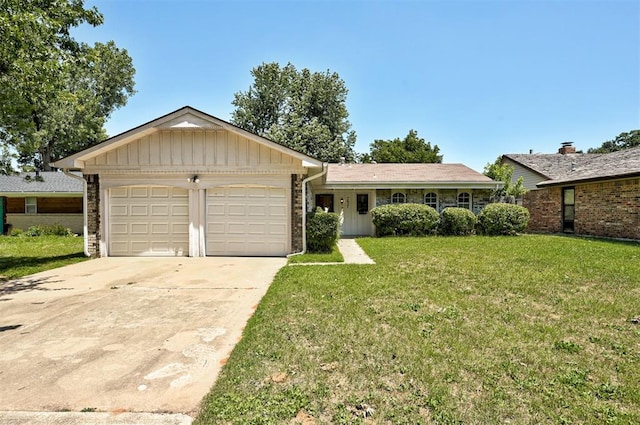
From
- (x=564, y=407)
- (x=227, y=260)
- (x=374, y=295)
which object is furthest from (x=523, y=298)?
(x=227, y=260)

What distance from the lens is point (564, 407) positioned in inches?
99.3

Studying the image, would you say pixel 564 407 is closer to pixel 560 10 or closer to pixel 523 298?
pixel 523 298

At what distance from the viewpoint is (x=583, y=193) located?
15.4 metres

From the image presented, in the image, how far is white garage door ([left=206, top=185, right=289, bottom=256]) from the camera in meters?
10.1

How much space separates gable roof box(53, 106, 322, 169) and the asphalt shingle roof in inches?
255

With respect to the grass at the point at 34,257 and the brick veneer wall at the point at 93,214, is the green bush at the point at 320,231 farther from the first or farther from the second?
the grass at the point at 34,257

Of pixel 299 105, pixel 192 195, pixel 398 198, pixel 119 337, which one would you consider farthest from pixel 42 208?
pixel 299 105

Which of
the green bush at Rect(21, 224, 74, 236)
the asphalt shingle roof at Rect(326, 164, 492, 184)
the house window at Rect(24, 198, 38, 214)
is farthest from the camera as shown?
the house window at Rect(24, 198, 38, 214)

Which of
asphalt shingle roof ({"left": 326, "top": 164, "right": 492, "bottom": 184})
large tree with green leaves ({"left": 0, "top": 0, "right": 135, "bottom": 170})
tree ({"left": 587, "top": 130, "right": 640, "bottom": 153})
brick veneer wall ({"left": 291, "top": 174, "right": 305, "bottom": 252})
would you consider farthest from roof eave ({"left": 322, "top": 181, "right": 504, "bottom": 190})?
tree ({"left": 587, "top": 130, "right": 640, "bottom": 153})

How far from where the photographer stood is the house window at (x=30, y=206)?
1836 cm

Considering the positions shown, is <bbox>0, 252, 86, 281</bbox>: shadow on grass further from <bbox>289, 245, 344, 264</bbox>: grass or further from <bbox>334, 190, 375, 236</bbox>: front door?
<bbox>334, 190, 375, 236</bbox>: front door

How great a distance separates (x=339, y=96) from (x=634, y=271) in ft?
93.1

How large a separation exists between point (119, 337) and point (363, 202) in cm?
1364

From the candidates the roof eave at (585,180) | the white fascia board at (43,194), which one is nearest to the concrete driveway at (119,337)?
the white fascia board at (43,194)
